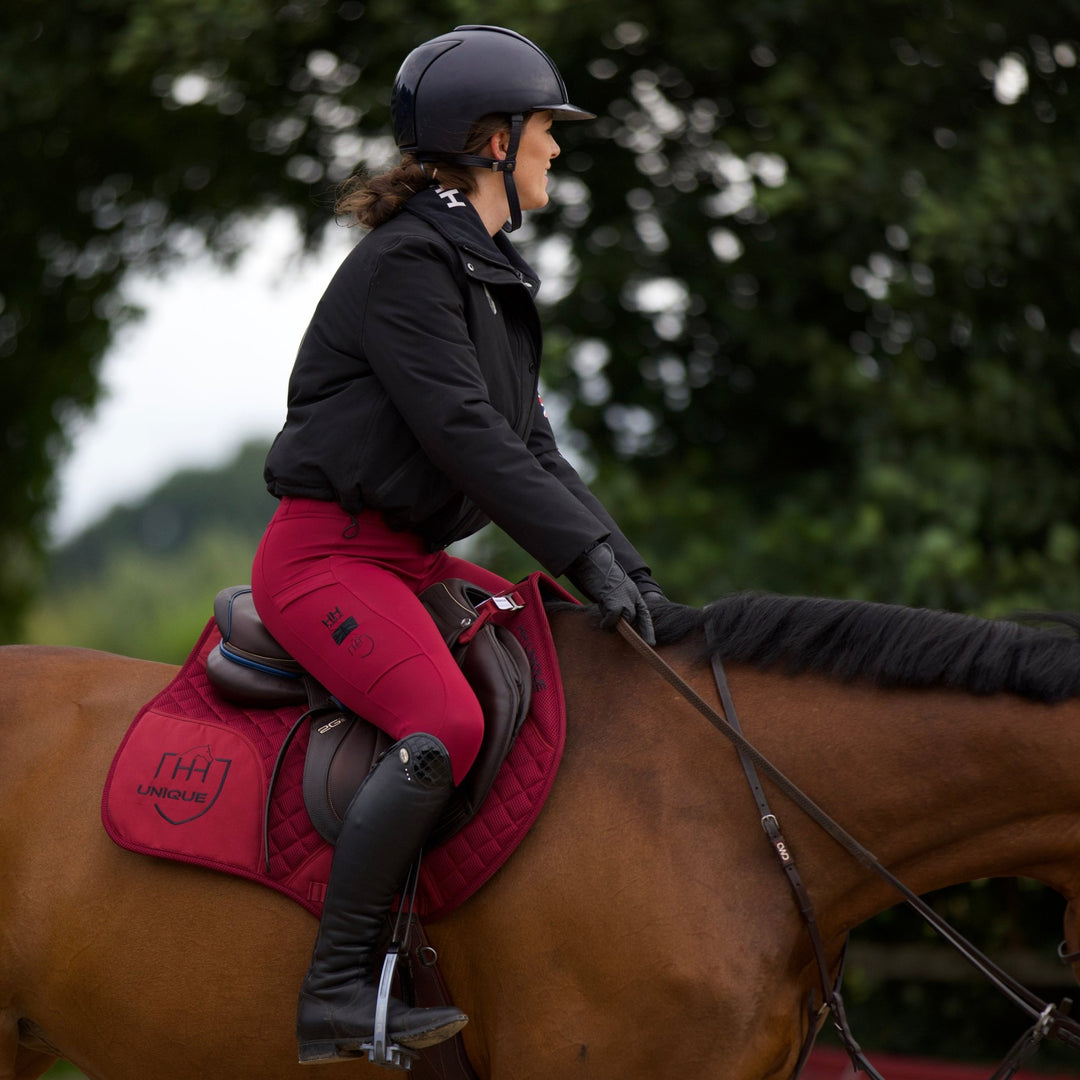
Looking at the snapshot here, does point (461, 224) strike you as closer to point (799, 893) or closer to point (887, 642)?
point (887, 642)

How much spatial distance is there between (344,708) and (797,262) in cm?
472

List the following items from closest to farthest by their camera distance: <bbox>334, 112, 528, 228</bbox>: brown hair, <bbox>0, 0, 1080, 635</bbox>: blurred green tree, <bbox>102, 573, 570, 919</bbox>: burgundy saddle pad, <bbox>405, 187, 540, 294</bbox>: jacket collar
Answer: <bbox>102, 573, 570, 919</bbox>: burgundy saddle pad
<bbox>405, 187, 540, 294</bbox>: jacket collar
<bbox>334, 112, 528, 228</bbox>: brown hair
<bbox>0, 0, 1080, 635</bbox>: blurred green tree

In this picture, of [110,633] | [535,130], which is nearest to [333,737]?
[535,130]

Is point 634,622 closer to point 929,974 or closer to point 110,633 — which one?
point 929,974

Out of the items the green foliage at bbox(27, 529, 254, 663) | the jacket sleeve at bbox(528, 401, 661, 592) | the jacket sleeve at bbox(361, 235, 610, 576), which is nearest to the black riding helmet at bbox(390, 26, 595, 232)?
the jacket sleeve at bbox(361, 235, 610, 576)

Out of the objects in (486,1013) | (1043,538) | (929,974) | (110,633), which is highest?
(486,1013)

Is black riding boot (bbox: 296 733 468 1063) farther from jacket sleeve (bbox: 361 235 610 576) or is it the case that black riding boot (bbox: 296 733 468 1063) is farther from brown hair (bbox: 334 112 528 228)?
brown hair (bbox: 334 112 528 228)

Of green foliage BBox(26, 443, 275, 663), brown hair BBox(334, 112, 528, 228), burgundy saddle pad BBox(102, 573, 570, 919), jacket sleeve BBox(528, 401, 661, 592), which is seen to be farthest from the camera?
green foliage BBox(26, 443, 275, 663)

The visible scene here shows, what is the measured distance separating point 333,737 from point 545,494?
71cm

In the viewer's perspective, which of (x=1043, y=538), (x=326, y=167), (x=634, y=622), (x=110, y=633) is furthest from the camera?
(x=110, y=633)

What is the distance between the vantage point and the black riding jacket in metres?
2.60

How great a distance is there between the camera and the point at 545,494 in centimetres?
263

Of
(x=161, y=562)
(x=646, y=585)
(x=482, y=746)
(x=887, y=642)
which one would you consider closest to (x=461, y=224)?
(x=646, y=585)

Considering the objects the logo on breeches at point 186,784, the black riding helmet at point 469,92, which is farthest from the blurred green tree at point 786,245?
the logo on breeches at point 186,784
